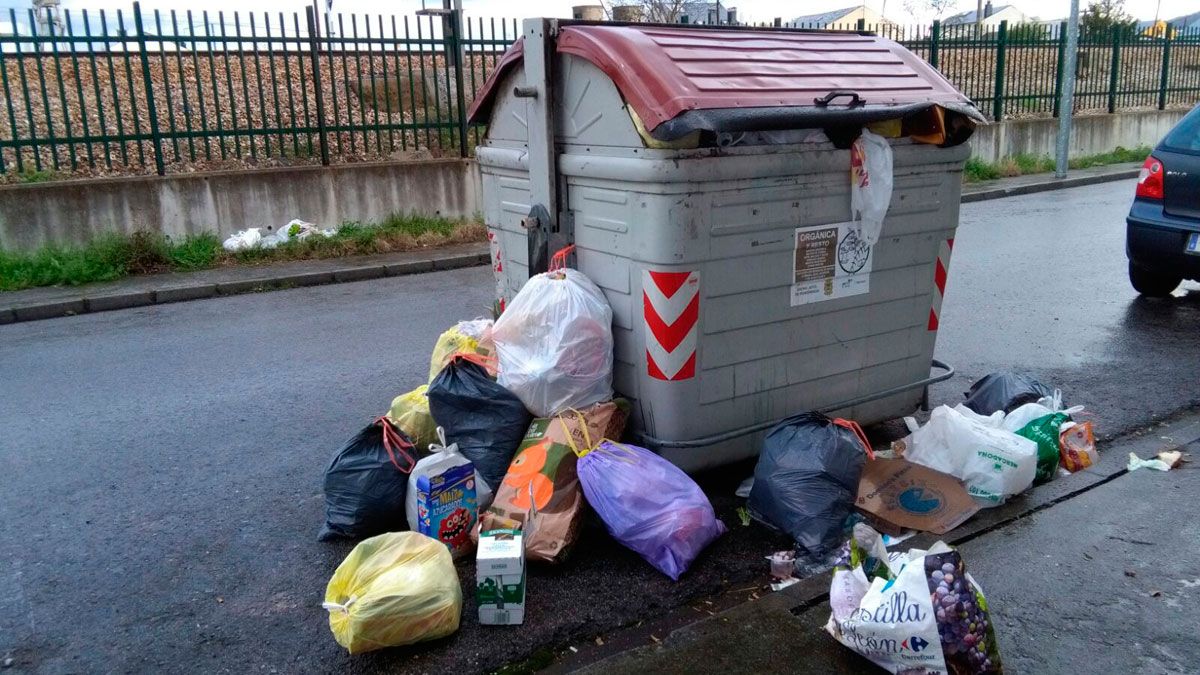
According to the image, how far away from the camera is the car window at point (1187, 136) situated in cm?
690

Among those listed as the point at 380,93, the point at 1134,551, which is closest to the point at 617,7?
the point at 380,93

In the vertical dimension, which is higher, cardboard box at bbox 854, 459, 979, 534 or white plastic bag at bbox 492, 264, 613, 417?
white plastic bag at bbox 492, 264, 613, 417

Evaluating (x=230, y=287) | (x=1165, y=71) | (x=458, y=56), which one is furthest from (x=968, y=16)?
(x=230, y=287)

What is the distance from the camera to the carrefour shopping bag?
8.61 feet

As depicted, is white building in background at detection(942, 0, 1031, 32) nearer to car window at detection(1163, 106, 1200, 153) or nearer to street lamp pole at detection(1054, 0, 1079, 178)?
street lamp pole at detection(1054, 0, 1079, 178)

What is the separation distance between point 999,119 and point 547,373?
1656 centimetres

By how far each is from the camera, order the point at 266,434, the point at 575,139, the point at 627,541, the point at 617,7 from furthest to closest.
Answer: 1. the point at 617,7
2. the point at 266,434
3. the point at 575,139
4. the point at 627,541

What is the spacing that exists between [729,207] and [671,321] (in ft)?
1.66

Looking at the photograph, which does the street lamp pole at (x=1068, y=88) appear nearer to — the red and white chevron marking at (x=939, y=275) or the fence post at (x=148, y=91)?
the red and white chevron marking at (x=939, y=275)

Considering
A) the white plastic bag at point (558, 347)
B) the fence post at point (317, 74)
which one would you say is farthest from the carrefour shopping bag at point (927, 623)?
the fence post at point (317, 74)

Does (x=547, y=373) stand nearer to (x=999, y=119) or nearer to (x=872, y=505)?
(x=872, y=505)

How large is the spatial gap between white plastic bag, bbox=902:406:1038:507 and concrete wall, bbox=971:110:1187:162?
13.6 m

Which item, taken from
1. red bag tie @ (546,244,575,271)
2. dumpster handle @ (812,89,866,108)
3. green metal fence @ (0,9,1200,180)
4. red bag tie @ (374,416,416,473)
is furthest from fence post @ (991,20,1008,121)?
red bag tie @ (374,416,416,473)

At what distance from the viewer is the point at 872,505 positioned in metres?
3.76
